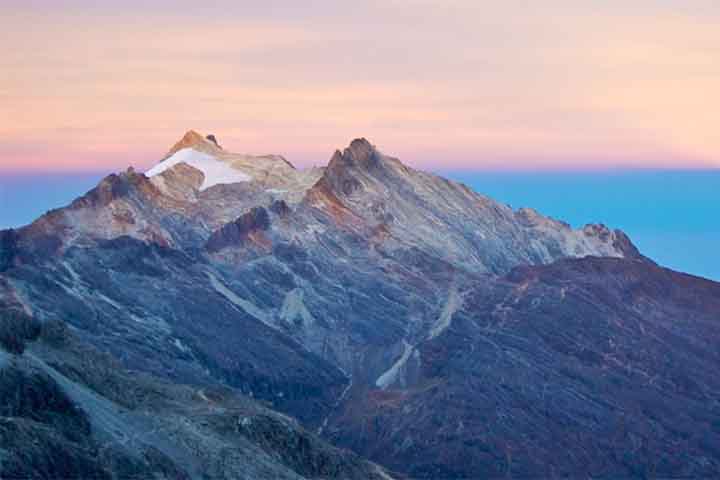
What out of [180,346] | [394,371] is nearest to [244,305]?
[180,346]

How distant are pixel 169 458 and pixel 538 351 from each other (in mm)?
88539

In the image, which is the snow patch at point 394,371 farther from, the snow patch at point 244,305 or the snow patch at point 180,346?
the snow patch at point 180,346

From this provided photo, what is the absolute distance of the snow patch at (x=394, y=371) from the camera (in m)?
184

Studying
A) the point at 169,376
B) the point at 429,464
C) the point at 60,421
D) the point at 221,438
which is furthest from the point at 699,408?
the point at 60,421

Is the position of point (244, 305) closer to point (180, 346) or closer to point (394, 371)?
point (180, 346)

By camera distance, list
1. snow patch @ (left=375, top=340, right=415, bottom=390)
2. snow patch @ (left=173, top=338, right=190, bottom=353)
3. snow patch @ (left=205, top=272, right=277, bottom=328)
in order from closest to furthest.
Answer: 1. snow patch @ (left=173, top=338, right=190, bottom=353)
2. snow patch @ (left=375, top=340, right=415, bottom=390)
3. snow patch @ (left=205, top=272, right=277, bottom=328)

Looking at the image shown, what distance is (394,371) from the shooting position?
7343 inches

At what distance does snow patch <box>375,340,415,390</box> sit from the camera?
7249 inches

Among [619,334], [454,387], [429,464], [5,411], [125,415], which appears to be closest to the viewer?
[5,411]

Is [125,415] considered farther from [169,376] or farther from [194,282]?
[194,282]

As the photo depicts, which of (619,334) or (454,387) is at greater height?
(619,334)

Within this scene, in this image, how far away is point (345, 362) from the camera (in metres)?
193

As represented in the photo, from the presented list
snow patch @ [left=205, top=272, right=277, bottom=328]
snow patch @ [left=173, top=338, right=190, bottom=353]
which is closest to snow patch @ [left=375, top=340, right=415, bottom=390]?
snow patch @ [left=205, top=272, right=277, bottom=328]

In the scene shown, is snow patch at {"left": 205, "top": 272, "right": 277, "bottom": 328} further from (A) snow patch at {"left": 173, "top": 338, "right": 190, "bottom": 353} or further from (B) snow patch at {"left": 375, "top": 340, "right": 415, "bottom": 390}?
(A) snow patch at {"left": 173, "top": 338, "right": 190, "bottom": 353}
